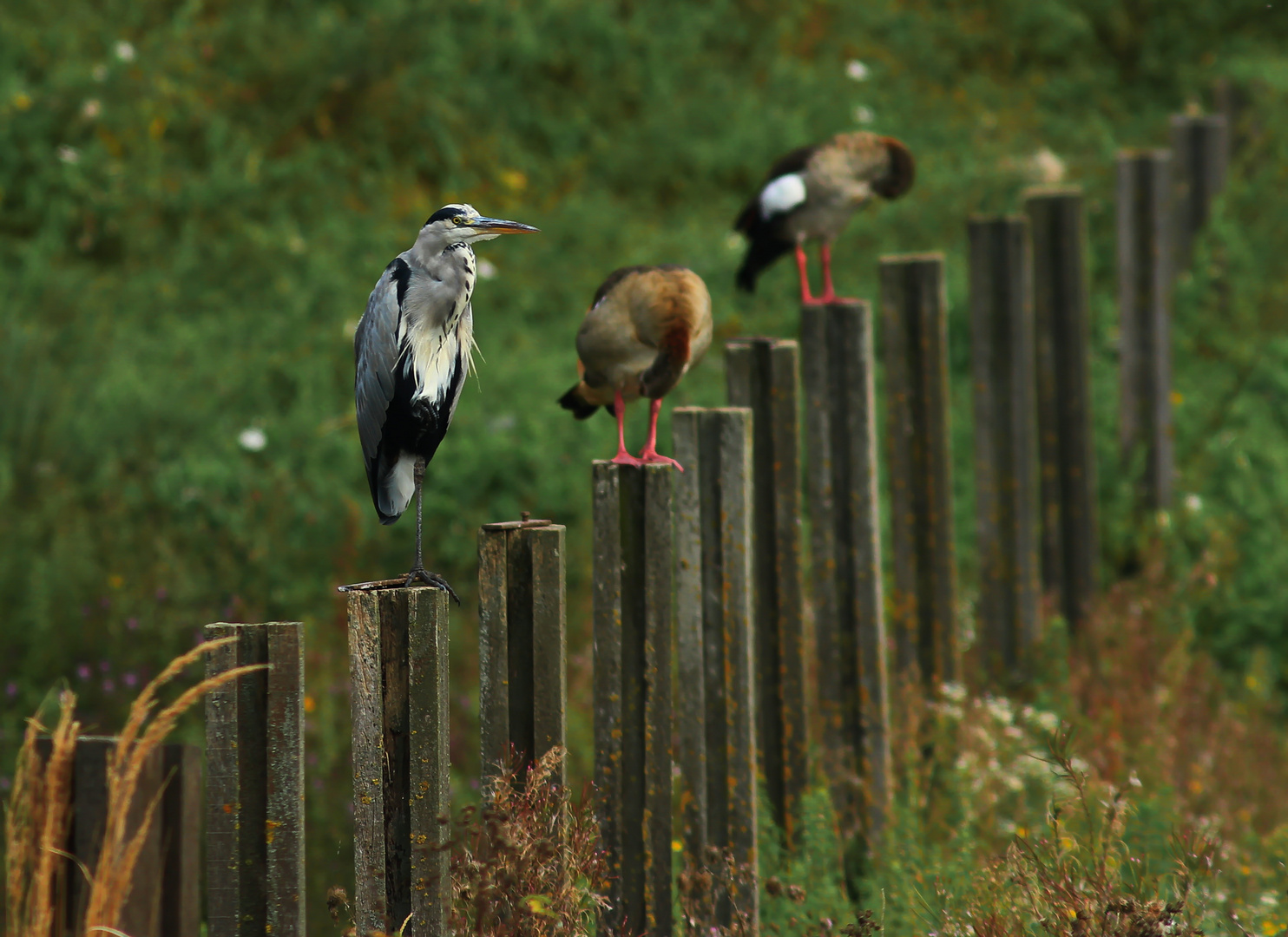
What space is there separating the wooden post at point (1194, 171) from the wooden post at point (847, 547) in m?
4.00

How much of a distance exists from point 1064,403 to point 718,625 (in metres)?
3.06

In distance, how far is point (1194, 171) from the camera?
793 centimetres

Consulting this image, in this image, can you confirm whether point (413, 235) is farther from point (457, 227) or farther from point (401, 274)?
point (457, 227)

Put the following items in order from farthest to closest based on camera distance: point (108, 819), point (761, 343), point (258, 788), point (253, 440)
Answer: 1. point (253, 440)
2. point (761, 343)
3. point (258, 788)
4. point (108, 819)

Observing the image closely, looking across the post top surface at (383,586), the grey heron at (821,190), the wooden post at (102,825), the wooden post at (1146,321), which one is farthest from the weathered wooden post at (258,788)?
the wooden post at (1146,321)

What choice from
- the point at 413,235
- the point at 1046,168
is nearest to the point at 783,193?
the point at 1046,168

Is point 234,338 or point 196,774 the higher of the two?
point 234,338

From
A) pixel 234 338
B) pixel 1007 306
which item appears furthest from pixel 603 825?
pixel 234 338

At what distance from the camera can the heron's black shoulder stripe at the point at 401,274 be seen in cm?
309

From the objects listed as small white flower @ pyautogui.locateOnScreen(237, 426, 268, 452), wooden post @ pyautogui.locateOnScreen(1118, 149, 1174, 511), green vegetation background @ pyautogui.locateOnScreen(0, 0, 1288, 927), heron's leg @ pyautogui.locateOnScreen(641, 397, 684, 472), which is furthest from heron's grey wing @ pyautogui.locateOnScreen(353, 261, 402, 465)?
wooden post @ pyautogui.locateOnScreen(1118, 149, 1174, 511)

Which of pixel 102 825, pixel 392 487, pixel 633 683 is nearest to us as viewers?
pixel 392 487

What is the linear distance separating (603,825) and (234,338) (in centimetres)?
544

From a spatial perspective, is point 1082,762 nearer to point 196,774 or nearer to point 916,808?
point 916,808

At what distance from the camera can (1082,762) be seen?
486 cm
